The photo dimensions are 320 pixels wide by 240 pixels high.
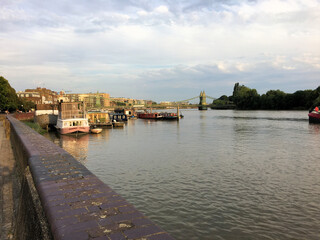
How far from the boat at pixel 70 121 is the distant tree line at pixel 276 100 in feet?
373

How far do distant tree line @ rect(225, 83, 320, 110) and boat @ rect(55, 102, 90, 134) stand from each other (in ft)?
373

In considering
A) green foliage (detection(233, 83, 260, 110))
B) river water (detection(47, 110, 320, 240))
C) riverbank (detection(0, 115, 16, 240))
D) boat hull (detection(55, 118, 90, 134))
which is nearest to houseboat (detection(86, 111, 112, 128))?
boat hull (detection(55, 118, 90, 134))

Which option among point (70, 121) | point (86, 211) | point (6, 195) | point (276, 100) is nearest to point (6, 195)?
point (6, 195)

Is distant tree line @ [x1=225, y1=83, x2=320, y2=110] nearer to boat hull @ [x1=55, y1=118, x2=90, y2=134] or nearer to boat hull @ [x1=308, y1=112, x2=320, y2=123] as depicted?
boat hull @ [x1=308, y1=112, x2=320, y2=123]

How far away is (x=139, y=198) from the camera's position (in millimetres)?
14797

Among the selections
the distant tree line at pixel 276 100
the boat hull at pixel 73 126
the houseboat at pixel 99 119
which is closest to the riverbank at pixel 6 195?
the boat hull at pixel 73 126

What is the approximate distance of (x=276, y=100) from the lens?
513ft

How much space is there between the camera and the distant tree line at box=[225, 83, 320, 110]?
5488 inches

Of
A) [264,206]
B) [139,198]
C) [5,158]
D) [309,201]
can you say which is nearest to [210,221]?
[264,206]

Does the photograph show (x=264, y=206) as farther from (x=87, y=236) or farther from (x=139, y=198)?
(x=87, y=236)

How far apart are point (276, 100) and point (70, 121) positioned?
138970mm

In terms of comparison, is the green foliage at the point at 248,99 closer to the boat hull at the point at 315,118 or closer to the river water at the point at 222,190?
the boat hull at the point at 315,118

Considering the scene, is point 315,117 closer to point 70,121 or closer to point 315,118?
point 315,118

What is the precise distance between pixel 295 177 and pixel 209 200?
8.20m
